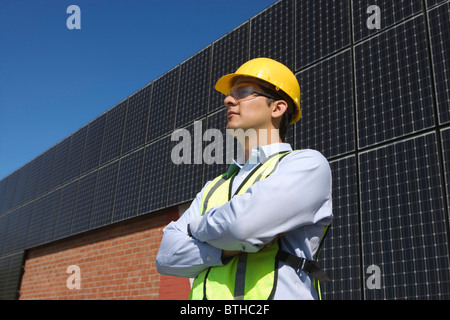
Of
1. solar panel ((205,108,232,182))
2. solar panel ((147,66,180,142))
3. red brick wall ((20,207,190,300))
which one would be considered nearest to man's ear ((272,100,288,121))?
solar panel ((205,108,232,182))

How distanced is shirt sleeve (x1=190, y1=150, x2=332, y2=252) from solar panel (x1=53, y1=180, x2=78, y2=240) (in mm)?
9397

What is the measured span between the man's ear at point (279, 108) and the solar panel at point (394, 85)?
2425mm

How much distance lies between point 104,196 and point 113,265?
5.04 feet

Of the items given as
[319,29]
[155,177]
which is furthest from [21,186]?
[319,29]

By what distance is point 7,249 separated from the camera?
13625mm

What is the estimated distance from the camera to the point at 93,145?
10.9 metres

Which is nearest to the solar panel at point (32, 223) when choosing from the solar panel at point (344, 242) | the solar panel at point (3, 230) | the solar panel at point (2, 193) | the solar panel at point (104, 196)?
the solar panel at point (3, 230)

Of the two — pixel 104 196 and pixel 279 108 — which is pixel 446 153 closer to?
pixel 279 108

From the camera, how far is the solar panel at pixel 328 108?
514 cm

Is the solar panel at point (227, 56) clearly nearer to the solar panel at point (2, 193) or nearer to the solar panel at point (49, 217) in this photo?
the solar panel at point (49, 217)

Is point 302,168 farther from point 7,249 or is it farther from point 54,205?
point 7,249

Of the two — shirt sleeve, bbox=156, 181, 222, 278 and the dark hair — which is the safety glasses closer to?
the dark hair

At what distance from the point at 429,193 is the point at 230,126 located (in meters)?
2.54

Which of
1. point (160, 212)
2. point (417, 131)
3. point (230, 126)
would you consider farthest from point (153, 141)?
point (230, 126)
